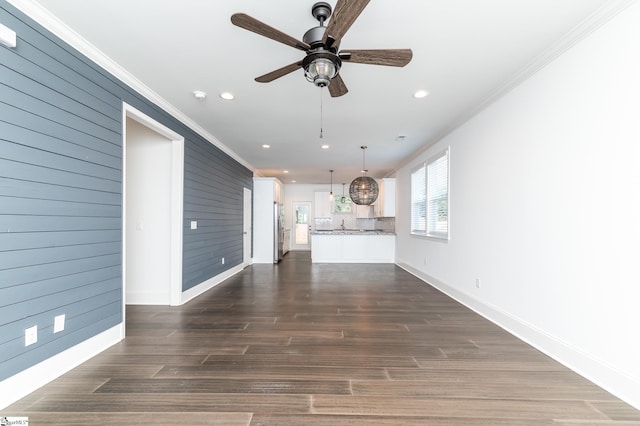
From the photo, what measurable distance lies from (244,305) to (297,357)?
170 cm

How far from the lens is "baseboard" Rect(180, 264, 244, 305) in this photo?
407 centimetres

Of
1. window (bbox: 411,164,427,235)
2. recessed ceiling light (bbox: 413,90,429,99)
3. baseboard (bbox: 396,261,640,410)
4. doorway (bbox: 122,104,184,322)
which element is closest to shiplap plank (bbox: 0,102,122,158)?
doorway (bbox: 122,104,184,322)

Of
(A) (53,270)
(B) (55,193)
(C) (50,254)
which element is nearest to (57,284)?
(A) (53,270)

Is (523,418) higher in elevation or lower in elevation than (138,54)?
lower

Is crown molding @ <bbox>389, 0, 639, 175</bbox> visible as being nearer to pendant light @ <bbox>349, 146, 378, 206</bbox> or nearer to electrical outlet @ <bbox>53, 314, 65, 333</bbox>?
pendant light @ <bbox>349, 146, 378, 206</bbox>

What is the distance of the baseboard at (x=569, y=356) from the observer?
1.87 m

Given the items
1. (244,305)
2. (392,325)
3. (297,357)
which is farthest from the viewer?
(244,305)

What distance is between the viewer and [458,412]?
174 cm

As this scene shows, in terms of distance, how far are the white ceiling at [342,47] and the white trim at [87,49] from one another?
0.05 m

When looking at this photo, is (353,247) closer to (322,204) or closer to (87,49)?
(322,204)

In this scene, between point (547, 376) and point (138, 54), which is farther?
point (138, 54)

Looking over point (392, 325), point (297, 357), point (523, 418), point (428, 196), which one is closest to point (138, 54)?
point (297, 357)

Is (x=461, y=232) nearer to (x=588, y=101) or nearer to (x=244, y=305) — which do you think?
(x=588, y=101)

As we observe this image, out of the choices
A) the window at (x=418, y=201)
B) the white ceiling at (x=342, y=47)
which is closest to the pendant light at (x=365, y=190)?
the window at (x=418, y=201)
